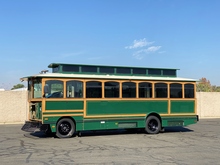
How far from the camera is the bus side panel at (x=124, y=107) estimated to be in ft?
49.3

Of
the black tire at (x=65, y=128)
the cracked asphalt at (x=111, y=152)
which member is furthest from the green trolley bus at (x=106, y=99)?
the cracked asphalt at (x=111, y=152)

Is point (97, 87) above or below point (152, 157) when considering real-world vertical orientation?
above

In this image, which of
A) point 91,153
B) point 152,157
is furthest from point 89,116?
point 152,157

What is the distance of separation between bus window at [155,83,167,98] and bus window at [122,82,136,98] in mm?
1277

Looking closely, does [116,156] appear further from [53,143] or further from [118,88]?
[118,88]

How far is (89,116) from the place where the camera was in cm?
1491

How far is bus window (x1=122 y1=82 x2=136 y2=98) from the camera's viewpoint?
15789mm

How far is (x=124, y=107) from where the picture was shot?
15.7 m

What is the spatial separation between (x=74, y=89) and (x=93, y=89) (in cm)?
92

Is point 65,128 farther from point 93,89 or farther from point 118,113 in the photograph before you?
point 118,113

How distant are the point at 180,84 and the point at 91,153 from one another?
831cm

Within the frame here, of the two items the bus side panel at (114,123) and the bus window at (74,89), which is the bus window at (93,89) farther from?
the bus side panel at (114,123)

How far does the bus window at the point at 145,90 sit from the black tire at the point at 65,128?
381 centimetres

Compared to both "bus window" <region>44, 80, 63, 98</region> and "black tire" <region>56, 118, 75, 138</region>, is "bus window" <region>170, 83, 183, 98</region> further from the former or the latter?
"bus window" <region>44, 80, 63, 98</region>
